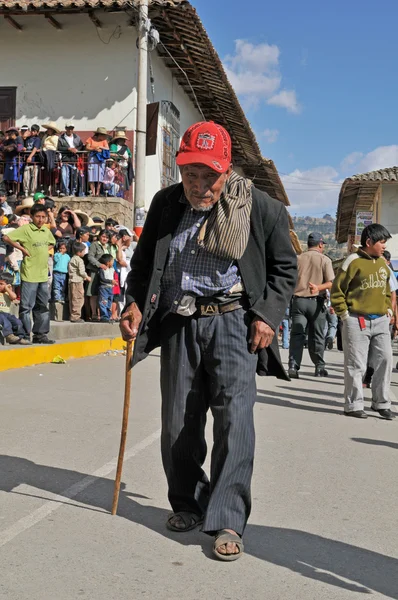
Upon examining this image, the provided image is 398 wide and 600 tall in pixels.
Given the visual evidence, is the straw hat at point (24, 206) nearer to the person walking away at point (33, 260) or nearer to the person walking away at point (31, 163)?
the person walking away at point (31, 163)

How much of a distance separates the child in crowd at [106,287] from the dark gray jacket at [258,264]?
11.1 m

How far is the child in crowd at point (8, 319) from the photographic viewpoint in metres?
11.3

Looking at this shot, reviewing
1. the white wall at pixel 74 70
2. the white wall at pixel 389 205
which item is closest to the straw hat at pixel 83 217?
the white wall at pixel 74 70

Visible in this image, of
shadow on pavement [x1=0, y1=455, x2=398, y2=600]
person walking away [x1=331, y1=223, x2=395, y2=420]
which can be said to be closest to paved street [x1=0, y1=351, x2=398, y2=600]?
shadow on pavement [x1=0, y1=455, x2=398, y2=600]

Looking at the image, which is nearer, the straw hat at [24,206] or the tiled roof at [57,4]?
the straw hat at [24,206]

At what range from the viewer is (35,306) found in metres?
12.2

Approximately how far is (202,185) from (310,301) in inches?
328

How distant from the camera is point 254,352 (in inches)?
157

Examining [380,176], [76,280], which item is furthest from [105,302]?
[380,176]

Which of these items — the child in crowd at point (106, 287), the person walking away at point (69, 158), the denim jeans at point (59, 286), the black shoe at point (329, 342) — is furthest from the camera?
the black shoe at point (329, 342)

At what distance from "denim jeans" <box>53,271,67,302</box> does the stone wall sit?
448 cm

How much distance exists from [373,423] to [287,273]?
4.44m

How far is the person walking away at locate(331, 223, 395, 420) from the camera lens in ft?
27.4

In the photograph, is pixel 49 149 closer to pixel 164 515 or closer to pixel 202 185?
pixel 164 515
